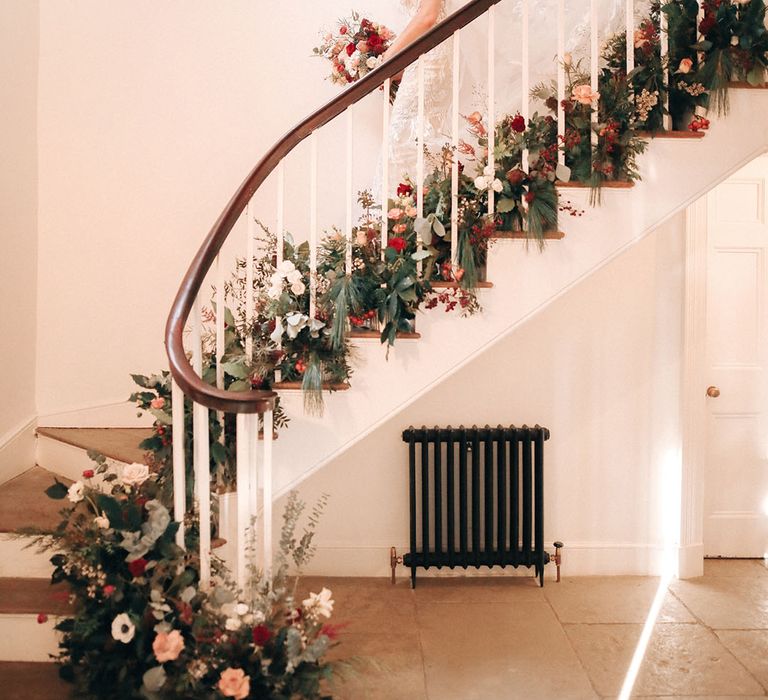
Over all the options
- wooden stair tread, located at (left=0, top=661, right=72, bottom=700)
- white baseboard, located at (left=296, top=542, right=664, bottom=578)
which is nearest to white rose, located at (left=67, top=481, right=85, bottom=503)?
wooden stair tread, located at (left=0, top=661, right=72, bottom=700)

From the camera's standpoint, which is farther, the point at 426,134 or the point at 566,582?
the point at 566,582

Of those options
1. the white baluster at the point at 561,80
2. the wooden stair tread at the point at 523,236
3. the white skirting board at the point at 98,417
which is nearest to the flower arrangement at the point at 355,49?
the white baluster at the point at 561,80

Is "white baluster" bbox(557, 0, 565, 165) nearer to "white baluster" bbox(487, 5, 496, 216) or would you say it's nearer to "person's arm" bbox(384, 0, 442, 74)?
"white baluster" bbox(487, 5, 496, 216)

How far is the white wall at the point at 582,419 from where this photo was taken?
161 inches

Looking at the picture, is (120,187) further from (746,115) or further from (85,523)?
(746,115)

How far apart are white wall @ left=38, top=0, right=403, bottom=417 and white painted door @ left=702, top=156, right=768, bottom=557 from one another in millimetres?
2075

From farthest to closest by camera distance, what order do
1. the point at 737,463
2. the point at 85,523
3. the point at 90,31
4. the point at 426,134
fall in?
1. the point at 737,463
2. the point at 90,31
3. the point at 426,134
4. the point at 85,523

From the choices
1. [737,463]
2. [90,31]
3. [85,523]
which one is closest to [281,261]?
[85,523]

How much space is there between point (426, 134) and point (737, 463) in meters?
2.63

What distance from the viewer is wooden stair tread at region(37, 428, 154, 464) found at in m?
3.32

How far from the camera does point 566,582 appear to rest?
160 inches

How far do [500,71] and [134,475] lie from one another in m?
2.27

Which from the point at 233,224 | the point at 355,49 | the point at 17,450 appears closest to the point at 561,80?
the point at 233,224

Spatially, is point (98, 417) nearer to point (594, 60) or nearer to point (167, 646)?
point (167, 646)
